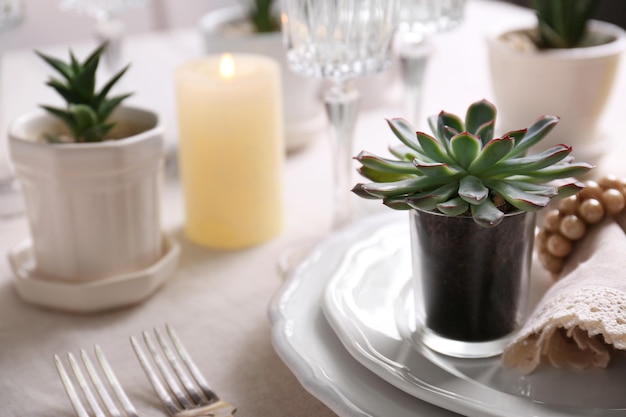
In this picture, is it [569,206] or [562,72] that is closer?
[569,206]

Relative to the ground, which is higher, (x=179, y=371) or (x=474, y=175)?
(x=474, y=175)

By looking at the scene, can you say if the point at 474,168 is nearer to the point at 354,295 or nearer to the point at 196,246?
the point at 354,295

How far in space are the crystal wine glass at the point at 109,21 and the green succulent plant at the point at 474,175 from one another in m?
0.56

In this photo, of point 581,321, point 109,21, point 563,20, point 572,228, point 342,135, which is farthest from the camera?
point 109,21

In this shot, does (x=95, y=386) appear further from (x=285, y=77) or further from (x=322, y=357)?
(x=285, y=77)

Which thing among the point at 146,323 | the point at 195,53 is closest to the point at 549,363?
the point at 146,323

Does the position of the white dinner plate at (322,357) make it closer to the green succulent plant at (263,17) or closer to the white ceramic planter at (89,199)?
the white ceramic planter at (89,199)

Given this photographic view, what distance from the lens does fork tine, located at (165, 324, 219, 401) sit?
0.49m

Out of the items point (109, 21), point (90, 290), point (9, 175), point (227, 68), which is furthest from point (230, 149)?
point (109, 21)

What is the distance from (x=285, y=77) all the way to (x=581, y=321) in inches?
20.4

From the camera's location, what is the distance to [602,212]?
1.81 ft

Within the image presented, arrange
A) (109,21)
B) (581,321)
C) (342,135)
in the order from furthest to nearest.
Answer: (109,21) → (342,135) → (581,321)

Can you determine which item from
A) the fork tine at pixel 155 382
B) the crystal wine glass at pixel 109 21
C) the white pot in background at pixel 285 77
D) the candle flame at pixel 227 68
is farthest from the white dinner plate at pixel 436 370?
the crystal wine glass at pixel 109 21

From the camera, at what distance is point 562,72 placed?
2.43 ft
